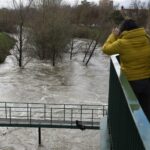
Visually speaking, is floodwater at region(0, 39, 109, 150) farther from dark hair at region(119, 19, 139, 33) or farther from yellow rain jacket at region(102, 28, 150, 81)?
dark hair at region(119, 19, 139, 33)

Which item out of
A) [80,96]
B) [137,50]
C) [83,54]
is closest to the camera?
[137,50]

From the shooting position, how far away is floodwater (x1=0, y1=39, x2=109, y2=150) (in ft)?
43.6

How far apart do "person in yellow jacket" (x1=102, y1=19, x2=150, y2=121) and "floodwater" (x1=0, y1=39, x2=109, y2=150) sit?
32.5ft

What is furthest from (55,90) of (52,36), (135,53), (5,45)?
(135,53)

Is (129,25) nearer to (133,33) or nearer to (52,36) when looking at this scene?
(133,33)

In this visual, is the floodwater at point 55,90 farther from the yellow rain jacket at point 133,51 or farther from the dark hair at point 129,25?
the dark hair at point 129,25

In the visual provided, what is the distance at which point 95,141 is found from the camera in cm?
1338

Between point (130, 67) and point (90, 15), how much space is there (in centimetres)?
4568

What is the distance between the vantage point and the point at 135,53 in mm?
3199

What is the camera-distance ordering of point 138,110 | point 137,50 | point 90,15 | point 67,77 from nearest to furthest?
point 138,110
point 137,50
point 67,77
point 90,15

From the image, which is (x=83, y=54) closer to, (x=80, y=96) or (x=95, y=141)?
(x=80, y=96)

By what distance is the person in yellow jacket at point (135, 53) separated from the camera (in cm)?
313

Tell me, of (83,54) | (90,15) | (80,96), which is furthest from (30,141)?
(90,15)

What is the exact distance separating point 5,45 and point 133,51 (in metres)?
34.2
